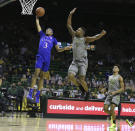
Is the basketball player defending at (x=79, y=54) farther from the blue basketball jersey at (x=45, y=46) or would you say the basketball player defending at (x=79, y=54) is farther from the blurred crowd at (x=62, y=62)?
the blurred crowd at (x=62, y=62)

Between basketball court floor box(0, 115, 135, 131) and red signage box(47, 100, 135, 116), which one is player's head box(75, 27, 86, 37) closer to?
basketball court floor box(0, 115, 135, 131)

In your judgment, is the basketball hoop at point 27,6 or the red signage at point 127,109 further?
the red signage at point 127,109

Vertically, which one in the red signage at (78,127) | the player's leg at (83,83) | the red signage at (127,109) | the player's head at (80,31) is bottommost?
the red signage at (78,127)

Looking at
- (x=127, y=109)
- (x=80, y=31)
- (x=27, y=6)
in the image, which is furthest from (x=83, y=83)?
(x=127, y=109)

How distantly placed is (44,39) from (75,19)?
646 inches

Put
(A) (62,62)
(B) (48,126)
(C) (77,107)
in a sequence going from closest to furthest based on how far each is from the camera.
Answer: (B) (48,126)
(C) (77,107)
(A) (62,62)

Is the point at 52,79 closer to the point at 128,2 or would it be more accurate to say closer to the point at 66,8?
the point at 66,8

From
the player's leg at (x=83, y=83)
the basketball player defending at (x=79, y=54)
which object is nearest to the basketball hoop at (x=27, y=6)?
the basketball player defending at (x=79, y=54)

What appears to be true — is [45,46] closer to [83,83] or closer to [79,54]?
[79,54]

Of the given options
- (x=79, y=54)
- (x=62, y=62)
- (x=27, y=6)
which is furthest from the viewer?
(x=62, y=62)

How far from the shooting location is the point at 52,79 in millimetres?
20000

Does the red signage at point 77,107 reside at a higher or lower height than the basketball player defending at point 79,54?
lower

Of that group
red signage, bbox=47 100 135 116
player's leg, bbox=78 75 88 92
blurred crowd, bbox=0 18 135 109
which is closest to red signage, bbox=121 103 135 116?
red signage, bbox=47 100 135 116

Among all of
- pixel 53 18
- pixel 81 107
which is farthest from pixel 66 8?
pixel 81 107
